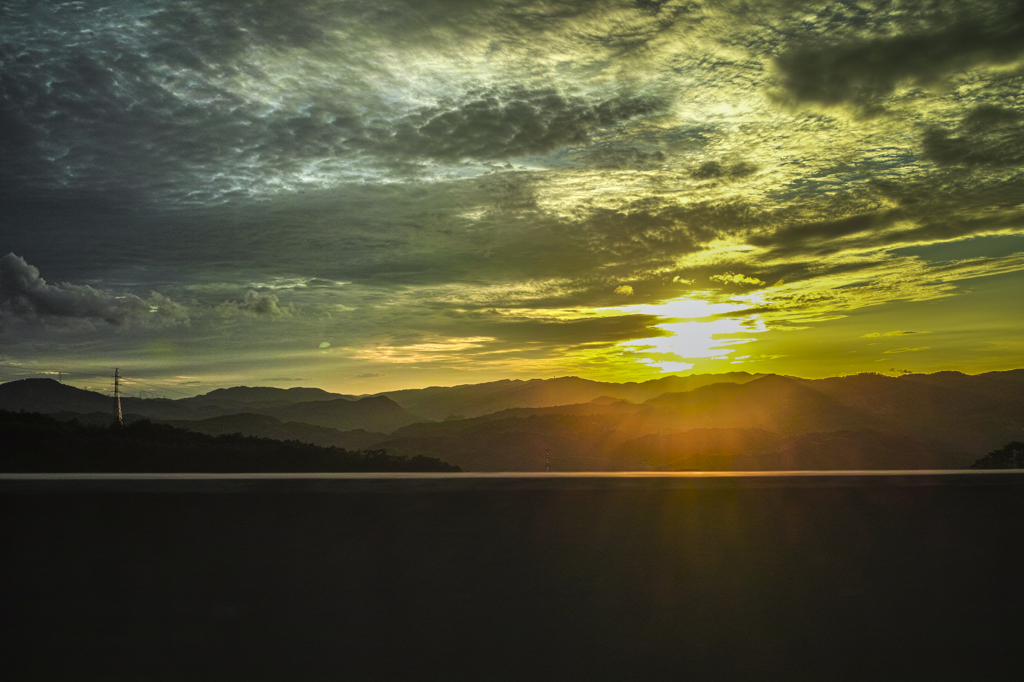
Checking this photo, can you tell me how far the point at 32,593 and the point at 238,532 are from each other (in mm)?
735

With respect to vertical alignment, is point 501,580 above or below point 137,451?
above

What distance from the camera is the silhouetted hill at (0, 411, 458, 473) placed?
40.5 m

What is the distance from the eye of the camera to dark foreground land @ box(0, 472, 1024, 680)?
2645 mm

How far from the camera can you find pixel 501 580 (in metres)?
2.81

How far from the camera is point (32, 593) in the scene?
8.68ft

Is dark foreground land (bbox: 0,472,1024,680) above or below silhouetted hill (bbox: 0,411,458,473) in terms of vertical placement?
above

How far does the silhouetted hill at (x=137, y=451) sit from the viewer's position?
40.5m

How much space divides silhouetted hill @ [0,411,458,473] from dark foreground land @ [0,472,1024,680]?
33.5 meters

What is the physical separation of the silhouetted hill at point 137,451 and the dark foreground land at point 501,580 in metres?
33.5

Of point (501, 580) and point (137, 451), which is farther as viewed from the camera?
point (137, 451)

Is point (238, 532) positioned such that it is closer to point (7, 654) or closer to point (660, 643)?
point (7, 654)

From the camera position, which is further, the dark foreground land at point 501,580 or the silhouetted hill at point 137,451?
the silhouetted hill at point 137,451

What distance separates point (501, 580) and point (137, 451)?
4484 cm

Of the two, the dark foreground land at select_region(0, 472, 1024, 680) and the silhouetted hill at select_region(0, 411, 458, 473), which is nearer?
the dark foreground land at select_region(0, 472, 1024, 680)
